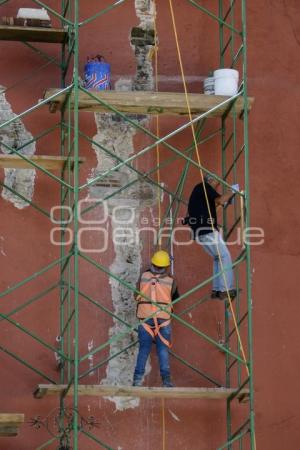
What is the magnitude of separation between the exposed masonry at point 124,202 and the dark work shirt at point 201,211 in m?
0.69

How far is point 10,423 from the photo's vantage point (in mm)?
14547

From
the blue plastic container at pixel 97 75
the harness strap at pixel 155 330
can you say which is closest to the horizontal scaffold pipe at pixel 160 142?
the blue plastic container at pixel 97 75

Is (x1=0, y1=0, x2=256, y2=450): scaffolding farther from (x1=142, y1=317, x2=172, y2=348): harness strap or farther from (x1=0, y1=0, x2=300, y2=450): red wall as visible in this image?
(x1=142, y1=317, x2=172, y2=348): harness strap

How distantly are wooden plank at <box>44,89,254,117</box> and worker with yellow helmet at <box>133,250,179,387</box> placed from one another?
1.45m

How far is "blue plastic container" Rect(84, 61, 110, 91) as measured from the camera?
16.0 metres

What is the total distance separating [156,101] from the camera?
51.4 ft

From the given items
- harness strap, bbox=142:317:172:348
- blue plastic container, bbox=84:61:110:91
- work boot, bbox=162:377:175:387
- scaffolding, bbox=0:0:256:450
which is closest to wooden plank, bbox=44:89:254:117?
scaffolding, bbox=0:0:256:450

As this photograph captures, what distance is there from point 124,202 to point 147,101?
113 centimetres

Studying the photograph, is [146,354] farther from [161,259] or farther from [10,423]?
[10,423]

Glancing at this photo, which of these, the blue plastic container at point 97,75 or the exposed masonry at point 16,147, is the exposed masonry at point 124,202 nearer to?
the blue plastic container at point 97,75

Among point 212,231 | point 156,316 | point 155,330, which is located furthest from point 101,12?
point 155,330

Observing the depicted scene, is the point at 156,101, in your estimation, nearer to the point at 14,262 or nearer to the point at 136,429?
the point at 14,262

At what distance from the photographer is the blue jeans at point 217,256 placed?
50.6 feet

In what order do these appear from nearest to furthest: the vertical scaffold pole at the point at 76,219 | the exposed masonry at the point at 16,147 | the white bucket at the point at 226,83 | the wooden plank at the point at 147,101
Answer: the vertical scaffold pole at the point at 76,219 < the wooden plank at the point at 147,101 < the white bucket at the point at 226,83 < the exposed masonry at the point at 16,147
